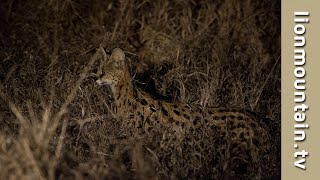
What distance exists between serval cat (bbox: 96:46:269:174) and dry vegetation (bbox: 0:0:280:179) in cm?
12

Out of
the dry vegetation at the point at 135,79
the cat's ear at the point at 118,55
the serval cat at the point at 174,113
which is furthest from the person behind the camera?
the cat's ear at the point at 118,55

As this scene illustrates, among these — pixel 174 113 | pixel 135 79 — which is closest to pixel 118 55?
pixel 174 113

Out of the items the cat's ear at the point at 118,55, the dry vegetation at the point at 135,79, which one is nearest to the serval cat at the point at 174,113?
the cat's ear at the point at 118,55

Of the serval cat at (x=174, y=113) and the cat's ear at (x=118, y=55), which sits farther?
the cat's ear at (x=118, y=55)

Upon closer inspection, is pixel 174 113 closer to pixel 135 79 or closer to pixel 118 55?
pixel 118 55

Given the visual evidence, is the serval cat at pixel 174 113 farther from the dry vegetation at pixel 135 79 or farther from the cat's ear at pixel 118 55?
the dry vegetation at pixel 135 79

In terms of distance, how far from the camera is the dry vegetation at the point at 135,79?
5.86m

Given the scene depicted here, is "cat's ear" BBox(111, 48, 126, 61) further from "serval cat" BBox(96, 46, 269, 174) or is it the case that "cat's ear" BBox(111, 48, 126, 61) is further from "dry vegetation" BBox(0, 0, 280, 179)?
"dry vegetation" BBox(0, 0, 280, 179)

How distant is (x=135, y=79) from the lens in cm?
795

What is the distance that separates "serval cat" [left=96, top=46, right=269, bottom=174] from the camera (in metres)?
6.56

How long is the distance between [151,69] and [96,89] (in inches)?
51.0

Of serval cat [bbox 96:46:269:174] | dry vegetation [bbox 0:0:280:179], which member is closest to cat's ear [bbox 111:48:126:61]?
serval cat [bbox 96:46:269:174]

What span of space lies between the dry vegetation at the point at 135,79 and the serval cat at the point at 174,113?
121 millimetres

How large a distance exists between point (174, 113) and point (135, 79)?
1338 millimetres
